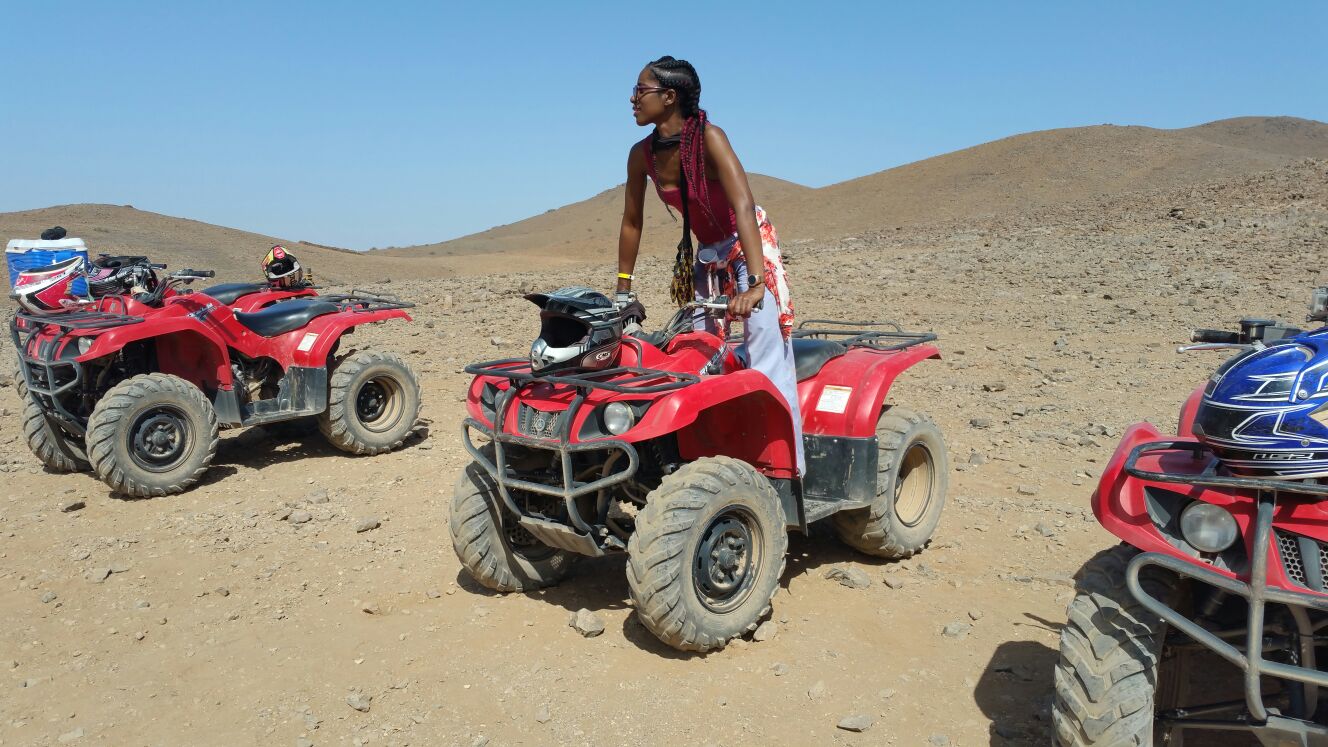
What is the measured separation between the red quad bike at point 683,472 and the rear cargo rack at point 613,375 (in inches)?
0.4

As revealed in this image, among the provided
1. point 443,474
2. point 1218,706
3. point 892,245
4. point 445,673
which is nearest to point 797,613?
point 445,673

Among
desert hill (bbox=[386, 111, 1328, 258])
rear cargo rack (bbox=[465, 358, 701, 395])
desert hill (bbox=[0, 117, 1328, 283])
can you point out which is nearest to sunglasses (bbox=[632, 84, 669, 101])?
rear cargo rack (bbox=[465, 358, 701, 395])

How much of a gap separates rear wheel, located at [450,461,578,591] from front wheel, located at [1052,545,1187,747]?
106 inches

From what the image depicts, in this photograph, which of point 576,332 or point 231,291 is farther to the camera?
point 231,291

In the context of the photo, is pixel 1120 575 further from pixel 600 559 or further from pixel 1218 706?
pixel 600 559

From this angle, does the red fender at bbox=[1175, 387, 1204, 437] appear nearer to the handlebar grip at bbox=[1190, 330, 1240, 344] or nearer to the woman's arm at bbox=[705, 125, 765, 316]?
the handlebar grip at bbox=[1190, 330, 1240, 344]

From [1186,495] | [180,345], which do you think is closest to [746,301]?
[1186,495]

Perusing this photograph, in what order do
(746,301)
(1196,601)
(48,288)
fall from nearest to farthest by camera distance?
(1196,601) < (746,301) < (48,288)

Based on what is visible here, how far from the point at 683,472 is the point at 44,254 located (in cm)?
731

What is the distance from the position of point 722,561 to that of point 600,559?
4.83 feet

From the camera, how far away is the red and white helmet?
329 inches

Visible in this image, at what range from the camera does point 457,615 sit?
4883mm

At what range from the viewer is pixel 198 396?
7480 mm

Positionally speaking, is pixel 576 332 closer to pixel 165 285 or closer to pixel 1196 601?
pixel 1196 601
